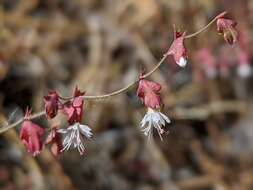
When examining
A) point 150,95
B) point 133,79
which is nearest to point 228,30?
point 150,95

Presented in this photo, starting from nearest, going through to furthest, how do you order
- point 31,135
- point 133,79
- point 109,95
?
point 109,95, point 31,135, point 133,79

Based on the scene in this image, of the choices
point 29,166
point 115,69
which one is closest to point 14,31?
point 115,69

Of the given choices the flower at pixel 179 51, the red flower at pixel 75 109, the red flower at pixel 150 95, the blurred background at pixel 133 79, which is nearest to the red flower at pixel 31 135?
the red flower at pixel 75 109

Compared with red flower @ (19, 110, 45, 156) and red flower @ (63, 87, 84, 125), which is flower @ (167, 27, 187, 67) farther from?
red flower @ (19, 110, 45, 156)

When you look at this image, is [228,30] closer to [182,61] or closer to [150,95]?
[182,61]

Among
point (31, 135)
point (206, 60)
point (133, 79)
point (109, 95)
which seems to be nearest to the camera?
point (109, 95)

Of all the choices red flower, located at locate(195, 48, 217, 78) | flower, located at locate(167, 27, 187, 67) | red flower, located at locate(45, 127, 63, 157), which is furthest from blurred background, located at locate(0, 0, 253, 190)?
flower, located at locate(167, 27, 187, 67)
